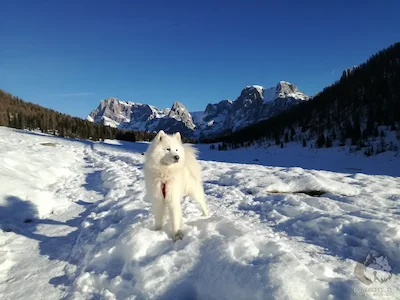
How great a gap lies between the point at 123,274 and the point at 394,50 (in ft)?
134

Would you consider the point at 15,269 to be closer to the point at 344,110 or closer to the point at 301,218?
the point at 301,218

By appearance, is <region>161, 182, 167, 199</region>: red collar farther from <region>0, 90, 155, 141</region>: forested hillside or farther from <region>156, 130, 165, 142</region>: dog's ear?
<region>0, 90, 155, 141</region>: forested hillside

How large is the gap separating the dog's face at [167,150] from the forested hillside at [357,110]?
1526cm

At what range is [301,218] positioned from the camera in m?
5.31

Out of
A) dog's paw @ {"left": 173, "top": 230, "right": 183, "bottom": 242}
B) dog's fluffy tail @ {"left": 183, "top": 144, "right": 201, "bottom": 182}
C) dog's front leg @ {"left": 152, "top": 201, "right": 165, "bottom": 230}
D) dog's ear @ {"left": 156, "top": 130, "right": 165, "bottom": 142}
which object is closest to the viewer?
dog's paw @ {"left": 173, "top": 230, "right": 183, "bottom": 242}

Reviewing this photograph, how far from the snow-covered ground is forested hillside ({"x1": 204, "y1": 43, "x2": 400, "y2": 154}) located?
13.0 metres

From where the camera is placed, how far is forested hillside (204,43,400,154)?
787 inches

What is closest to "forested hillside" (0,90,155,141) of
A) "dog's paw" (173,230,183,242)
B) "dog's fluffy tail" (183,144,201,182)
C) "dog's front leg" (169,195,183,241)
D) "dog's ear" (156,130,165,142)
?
"dog's fluffy tail" (183,144,201,182)

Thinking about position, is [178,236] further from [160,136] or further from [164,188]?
[160,136]

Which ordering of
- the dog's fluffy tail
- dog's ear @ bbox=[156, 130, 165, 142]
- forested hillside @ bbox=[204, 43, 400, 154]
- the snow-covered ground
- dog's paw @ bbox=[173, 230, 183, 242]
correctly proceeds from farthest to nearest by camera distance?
forested hillside @ bbox=[204, 43, 400, 154] → the dog's fluffy tail → dog's ear @ bbox=[156, 130, 165, 142] → dog's paw @ bbox=[173, 230, 183, 242] → the snow-covered ground

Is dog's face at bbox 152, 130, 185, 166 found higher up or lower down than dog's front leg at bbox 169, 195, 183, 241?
higher up

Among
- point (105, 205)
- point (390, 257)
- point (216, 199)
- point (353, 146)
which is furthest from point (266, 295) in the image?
point (353, 146)

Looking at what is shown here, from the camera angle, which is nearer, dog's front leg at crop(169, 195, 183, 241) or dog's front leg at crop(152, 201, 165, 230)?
dog's front leg at crop(169, 195, 183, 241)

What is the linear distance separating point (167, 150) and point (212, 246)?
1884mm
